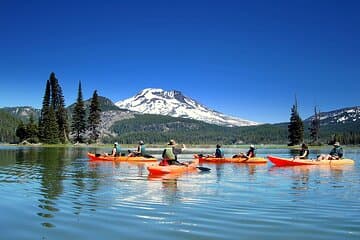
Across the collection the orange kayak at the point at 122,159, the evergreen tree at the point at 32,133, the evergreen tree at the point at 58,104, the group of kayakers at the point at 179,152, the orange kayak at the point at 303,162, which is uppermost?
the evergreen tree at the point at 58,104

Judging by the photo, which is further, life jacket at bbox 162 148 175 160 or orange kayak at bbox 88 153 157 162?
orange kayak at bbox 88 153 157 162

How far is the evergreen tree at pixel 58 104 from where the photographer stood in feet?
389

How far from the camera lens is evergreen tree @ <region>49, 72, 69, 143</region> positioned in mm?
118456

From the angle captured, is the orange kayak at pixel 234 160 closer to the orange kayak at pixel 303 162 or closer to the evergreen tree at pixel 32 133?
the orange kayak at pixel 303 162

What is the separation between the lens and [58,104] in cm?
12181

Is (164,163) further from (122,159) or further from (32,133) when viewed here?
(32,133)

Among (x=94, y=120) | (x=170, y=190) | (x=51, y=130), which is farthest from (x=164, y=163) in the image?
(x=94, y=120)

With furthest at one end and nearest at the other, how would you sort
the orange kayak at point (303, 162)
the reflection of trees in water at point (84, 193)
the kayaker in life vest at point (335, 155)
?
the kayaker in life vest at point (335, 155), the orange kayak at point (303, 162), the reflection of trees in water at point (84, 193)

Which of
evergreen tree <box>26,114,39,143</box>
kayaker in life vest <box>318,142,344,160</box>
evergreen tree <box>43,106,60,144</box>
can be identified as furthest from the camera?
evergreen tree <box>26,114,39,143</box>

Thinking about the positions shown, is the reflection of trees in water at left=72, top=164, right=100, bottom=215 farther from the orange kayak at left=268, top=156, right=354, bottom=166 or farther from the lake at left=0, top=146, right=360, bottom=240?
the orange kayak at left=268, top=156, right=354, bottom=166

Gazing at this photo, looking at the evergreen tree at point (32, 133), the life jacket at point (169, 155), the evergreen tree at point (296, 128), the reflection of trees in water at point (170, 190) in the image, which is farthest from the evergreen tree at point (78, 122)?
the reflection of trees in water at point (170, 190)

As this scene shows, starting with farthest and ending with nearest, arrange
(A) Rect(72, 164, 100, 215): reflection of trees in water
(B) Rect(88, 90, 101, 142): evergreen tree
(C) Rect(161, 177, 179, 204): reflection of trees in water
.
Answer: (B) Rect(88, 90, 101, 142): evergreen tree
(C) Rect(161, 177, 179, 204): reflection of trees in water
(A) Rect(72, 164, 100, 215): reflection of trees in water

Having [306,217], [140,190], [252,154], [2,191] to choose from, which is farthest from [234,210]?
[252,154]

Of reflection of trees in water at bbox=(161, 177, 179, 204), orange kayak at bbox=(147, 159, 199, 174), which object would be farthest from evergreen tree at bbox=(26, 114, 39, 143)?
reflection of trees in water at bbox=(161, 177, 179, 204)
